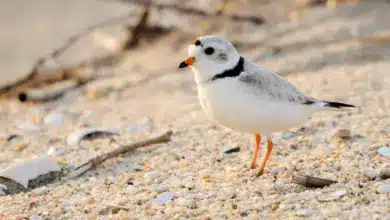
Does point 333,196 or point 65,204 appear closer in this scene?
point 333,196

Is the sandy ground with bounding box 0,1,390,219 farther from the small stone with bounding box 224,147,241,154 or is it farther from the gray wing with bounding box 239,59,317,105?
the gray wing with bounding box 239,59,317,105

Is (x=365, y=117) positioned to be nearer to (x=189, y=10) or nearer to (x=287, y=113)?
(x=287, y=113)

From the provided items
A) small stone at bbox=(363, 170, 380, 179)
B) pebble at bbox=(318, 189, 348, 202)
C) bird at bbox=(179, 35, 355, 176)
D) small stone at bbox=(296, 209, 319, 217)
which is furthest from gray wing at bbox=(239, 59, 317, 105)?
small stone at bbox=(296, 209, 319, 217)

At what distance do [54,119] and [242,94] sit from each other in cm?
229

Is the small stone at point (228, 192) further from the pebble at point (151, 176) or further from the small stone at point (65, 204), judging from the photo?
the small stone at point (65, 204)

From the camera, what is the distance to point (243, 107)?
3.30m

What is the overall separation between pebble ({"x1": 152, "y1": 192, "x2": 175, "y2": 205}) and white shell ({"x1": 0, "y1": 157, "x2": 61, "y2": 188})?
76cm

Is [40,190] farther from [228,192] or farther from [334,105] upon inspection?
[334,105]

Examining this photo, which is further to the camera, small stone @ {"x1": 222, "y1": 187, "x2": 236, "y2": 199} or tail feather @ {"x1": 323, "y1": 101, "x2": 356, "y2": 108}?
tail feather @ {"x1": 323, "y1": 101, "x2": 356, "y2": 108}

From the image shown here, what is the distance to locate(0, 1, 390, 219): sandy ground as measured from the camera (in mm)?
3068

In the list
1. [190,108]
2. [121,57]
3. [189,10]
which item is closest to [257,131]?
[190,108]

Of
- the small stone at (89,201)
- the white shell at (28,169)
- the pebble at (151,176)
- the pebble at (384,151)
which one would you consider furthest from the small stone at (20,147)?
the pebble at (384,151)

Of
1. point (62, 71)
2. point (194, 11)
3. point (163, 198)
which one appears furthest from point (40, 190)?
point (62, 71)

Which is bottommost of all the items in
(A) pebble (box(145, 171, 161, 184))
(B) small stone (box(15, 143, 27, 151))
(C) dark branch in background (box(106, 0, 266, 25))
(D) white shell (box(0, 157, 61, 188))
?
(A) pebble (box(145, 171, 161, 184))
